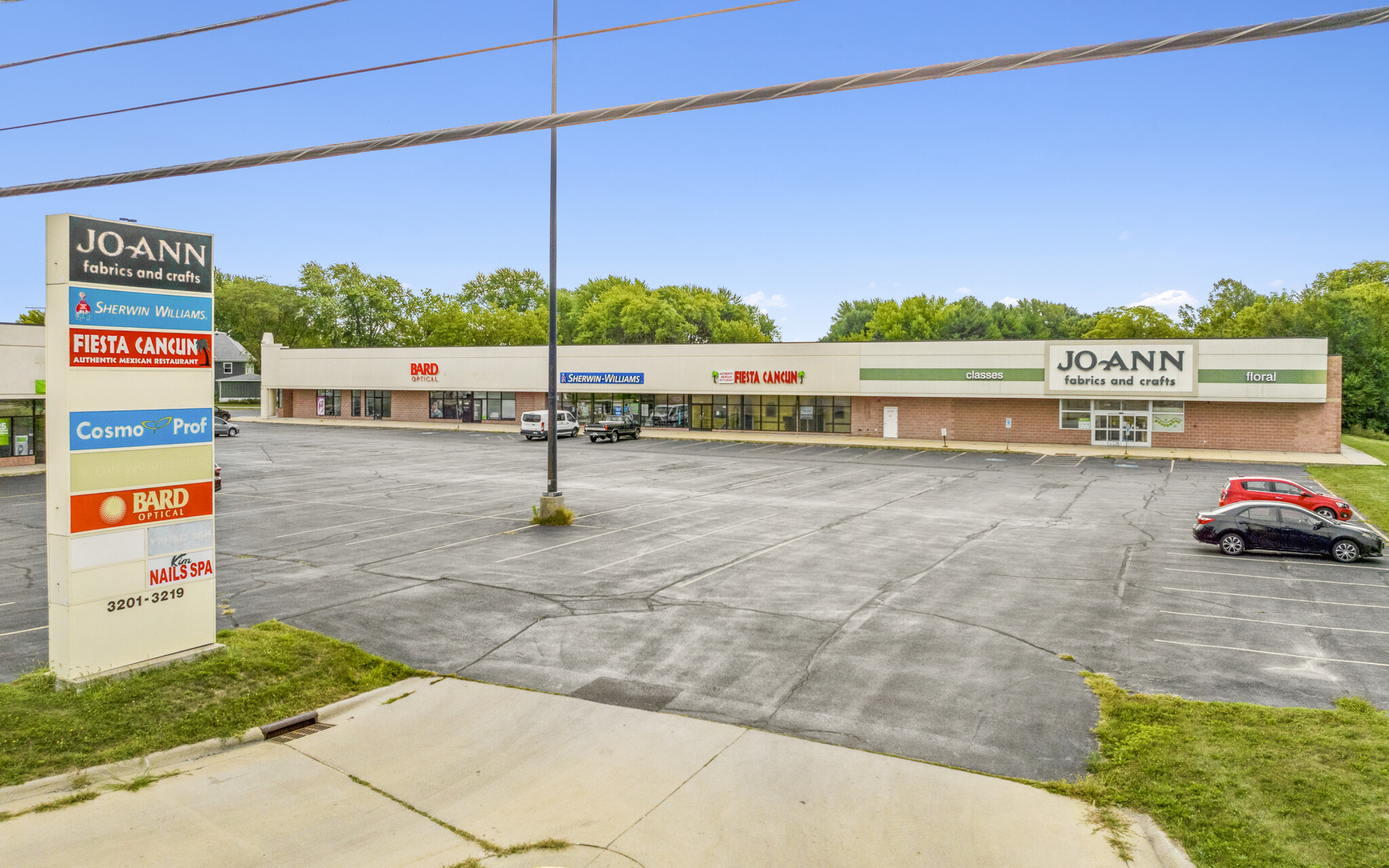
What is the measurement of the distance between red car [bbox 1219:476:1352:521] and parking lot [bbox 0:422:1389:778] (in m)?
1.82

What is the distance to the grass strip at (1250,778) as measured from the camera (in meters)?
6.59

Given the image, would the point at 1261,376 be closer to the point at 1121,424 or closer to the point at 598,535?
the point at 1121,424

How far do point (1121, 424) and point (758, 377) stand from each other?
73.5ft

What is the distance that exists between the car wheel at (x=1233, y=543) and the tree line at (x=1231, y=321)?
107 feet

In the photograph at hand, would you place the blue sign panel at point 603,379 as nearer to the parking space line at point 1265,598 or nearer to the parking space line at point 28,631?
the parking space line at point 1265,598

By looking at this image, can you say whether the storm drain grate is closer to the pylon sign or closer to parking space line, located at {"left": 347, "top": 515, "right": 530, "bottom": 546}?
the pylon sign

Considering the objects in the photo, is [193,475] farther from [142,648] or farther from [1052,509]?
[1052,509]

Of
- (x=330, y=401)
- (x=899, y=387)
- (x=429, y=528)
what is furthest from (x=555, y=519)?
(x=330, y=401)

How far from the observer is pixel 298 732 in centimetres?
899

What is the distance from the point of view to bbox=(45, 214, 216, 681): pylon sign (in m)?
9.41

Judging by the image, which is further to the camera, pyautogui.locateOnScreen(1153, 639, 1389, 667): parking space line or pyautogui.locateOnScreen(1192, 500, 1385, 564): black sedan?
pyautogui.locateOnScreen(1192, 500, 1385, 564): black sedan

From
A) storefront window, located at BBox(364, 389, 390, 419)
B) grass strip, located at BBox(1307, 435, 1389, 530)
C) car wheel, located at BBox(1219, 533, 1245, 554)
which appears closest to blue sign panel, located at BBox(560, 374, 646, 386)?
storefront window, located at BBox(364, 389, 390, 419)

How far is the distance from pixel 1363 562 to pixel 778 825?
1766 cm

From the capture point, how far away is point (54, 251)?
31.2ft
